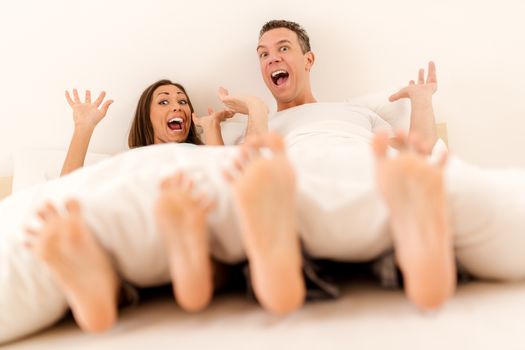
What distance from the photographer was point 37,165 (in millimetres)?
1636

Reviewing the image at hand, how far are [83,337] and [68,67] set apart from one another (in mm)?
1392

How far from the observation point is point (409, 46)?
1780mm

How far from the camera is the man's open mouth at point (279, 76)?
1.68 metres

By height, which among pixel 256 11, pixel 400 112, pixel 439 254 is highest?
pixel 256 11

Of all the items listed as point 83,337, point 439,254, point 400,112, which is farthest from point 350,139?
point 83,337

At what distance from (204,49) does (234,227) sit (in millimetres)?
1292

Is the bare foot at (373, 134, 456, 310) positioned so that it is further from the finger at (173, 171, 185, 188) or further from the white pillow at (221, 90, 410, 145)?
the white pillow at (221, 90, 410, 145)

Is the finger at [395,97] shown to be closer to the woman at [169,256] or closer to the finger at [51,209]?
the woman at [169,256]

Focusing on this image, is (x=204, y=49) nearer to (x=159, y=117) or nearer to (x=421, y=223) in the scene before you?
(x=159, y=117)

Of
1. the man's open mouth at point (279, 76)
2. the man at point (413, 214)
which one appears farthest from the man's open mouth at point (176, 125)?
the man at point (413, 214)

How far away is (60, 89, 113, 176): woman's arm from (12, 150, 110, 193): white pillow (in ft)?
0.28

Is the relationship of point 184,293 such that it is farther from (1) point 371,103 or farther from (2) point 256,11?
(2) point 256,11

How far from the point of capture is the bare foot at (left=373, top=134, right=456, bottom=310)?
583mm

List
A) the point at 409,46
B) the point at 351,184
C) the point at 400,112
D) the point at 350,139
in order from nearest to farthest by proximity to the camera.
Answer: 1. the point at 351,184
2. the point at 350,139
3. the point at 400,112
4. the point at 409,46
